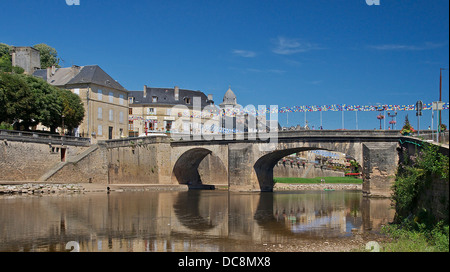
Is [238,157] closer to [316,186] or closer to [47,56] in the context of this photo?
[316,186]

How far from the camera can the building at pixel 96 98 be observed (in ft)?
178

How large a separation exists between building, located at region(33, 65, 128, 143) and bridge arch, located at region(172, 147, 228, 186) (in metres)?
11.9

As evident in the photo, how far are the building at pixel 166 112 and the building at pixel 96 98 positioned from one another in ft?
25.2

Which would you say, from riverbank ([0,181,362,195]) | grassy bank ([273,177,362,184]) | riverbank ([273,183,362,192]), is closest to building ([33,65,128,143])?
riverbank ([0,181,362,195])

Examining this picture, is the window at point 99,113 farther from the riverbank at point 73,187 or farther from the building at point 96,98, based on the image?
the riverbank at point 73,187

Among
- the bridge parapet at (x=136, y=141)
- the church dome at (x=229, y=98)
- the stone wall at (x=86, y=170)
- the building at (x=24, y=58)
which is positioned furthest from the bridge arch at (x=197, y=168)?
the church dome at (x=229, y=98)

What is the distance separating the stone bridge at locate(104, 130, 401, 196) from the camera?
3544 centimetres

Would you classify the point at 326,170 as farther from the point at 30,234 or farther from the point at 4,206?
the point at 30,234

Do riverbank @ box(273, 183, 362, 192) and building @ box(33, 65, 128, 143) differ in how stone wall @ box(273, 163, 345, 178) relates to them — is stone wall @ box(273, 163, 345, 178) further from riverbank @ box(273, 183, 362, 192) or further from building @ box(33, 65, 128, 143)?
building @ box(33, 65, 128, 143)

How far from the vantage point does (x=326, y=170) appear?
72.9 meters

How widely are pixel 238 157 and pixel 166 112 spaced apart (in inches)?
1151

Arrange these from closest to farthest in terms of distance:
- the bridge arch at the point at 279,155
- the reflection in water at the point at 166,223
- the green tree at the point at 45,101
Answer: the reflection in water at the point at 166,223 → the bridge arch at the point at 279,155 → the green tree at the point at 45,101

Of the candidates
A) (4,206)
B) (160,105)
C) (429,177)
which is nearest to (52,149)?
(4,206)

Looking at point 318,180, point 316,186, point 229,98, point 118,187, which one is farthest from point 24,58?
point 318,180
